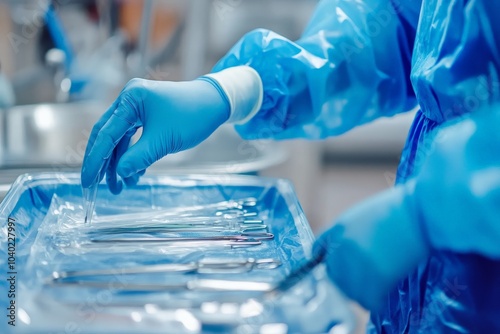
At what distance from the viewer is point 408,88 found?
37.7 inches

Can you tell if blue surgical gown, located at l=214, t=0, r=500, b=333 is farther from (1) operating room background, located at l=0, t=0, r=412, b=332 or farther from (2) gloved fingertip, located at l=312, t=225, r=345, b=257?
(1) operating room background, located at l=0, t=0, r=412, b=332

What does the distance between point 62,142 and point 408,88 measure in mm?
1024

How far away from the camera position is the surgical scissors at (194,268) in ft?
1.86

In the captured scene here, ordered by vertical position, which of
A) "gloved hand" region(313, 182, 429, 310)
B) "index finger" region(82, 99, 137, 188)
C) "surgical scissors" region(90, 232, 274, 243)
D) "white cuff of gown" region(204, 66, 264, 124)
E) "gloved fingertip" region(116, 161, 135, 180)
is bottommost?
"gloved hand" region(313, 182, 429, 310)

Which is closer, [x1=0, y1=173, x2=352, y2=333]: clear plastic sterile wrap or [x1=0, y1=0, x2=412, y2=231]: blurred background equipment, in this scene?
[x1=0, y1=173, x2=352, y2=333]: clear plastic sterile wrap

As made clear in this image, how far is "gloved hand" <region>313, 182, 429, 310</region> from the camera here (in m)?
0.56

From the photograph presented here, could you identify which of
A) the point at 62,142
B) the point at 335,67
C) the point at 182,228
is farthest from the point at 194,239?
the point at 62,142

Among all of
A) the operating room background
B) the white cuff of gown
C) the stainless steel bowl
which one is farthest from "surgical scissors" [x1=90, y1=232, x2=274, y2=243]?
the stainless steel bowl

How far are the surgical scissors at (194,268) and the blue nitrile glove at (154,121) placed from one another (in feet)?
0.75

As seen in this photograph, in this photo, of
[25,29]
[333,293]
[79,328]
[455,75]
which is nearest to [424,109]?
[455,75]

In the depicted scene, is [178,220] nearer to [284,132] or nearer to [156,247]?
[156,247]

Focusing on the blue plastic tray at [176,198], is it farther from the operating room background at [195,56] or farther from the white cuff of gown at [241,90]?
the operating room background at [195,56]

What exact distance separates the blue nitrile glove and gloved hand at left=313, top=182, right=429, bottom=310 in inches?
12.3

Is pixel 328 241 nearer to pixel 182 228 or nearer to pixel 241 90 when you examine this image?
pixel 182 228
